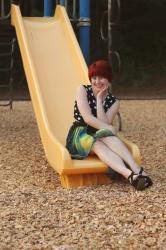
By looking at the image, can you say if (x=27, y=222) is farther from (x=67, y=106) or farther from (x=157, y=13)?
(x=157, y=13)

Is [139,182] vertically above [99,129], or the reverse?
[99,129]

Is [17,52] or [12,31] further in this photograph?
[17,52]

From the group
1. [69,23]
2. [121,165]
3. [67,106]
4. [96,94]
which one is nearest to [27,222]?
[121,165]

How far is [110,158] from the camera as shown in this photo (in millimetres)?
4582

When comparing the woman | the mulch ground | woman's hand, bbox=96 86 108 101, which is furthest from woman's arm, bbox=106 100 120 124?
the mulch ground

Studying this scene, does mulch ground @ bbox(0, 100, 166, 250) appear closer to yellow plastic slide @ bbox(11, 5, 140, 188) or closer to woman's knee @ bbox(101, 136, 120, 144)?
yellow plastic slide @ bbox(11, 5, 140, 188)

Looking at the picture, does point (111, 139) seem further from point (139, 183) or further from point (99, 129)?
point (139, 183)

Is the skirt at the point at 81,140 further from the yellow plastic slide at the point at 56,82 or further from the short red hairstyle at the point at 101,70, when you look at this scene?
the short red hairstyle at the point at 101,70

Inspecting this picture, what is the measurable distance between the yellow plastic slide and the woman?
11cm

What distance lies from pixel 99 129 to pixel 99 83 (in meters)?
0.37

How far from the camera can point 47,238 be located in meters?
3.40

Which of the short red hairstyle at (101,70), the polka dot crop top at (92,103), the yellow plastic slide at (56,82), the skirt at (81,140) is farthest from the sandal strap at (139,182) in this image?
the short red hairstyle at (101,70)

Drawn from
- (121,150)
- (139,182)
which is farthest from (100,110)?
(139,182)

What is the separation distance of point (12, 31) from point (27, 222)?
14.9 feet
